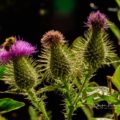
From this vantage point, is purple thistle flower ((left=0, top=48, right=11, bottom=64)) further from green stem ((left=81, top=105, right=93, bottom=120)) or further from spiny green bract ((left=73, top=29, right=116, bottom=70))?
green stem ((left=81, top=105, right=93, bottom=120))

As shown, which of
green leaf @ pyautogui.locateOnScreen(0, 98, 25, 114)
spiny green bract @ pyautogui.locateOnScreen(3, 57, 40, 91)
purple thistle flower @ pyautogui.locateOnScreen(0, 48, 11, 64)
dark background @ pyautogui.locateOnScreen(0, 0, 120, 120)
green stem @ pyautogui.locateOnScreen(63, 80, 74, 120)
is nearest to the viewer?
green leaf @ pyautogui.locateOnScreen(0, 98, 25, 114)

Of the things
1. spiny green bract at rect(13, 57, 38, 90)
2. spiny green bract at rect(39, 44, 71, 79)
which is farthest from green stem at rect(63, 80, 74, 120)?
spiny green bract at rect(13, 57, 38, 90)

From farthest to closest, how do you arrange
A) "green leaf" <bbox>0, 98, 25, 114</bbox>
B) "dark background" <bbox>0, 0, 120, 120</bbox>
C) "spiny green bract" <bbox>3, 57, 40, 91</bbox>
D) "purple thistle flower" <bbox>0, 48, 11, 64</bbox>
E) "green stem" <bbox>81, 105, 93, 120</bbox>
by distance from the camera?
1. "dark background" <bbox>0, 0, 120, 120</bbox>
2. "green stem" <bbox>81, 105, 93, 120</bbox>
3. "spiny green bract" <bbox>3, 57, 40, 91</bbox>
4. "purple thistle flower" <bbox>0, 48, 11, 64</bbox>
5. "green leaf" <bbox>0, 98, 25, 114</bbox>

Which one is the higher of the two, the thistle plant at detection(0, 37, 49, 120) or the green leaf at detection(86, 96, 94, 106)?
the thistle plant at detection(0, 37, 49, 120)

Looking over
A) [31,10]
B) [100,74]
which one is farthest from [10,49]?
[31,10]

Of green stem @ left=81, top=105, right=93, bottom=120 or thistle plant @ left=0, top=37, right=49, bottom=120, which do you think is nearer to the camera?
thistle plant @ left=0, top=37, right=49, bottom=120

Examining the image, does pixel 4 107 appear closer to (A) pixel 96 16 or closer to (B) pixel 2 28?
(A) pixel 96 16

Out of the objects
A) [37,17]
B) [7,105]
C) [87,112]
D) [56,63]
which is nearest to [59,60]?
[56,63]

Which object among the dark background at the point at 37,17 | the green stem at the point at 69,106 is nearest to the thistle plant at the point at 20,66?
the green stem at the point at 69,106

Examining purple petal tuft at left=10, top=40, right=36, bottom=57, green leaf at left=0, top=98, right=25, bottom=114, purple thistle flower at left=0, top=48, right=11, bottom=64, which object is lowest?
green leaf at left=0, top=98, right=25, bottom=114

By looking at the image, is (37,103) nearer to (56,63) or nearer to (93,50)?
(56,63)
